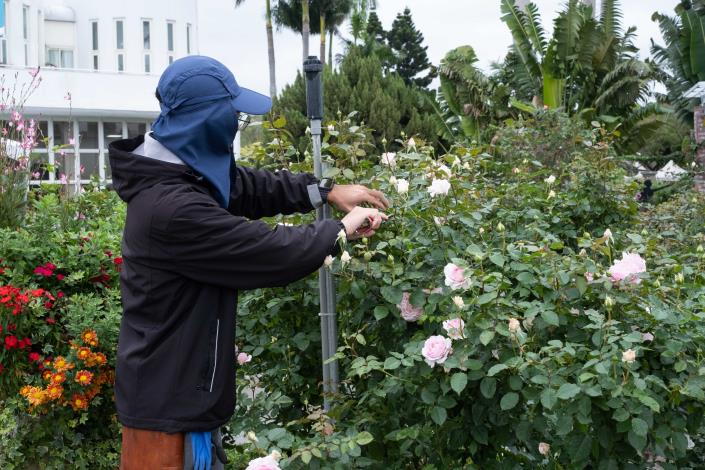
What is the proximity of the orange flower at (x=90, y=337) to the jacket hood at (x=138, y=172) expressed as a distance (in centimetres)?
178

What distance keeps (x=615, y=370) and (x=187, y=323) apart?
1.19m

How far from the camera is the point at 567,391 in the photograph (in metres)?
2.19

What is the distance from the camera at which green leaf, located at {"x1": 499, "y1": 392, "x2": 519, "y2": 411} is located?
2326 mm

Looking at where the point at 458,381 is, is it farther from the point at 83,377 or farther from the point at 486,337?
the point at 83,377

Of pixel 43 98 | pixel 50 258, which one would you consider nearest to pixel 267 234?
pixel 50 258

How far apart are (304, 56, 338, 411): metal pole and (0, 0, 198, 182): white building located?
2643 cm

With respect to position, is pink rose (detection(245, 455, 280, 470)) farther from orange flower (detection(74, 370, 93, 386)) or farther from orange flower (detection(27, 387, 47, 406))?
orange flower (detection(27, 387, 47, 406))

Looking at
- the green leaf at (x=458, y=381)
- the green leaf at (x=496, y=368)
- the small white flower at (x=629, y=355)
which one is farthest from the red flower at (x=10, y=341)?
the small white flower at (x=629, y=355)

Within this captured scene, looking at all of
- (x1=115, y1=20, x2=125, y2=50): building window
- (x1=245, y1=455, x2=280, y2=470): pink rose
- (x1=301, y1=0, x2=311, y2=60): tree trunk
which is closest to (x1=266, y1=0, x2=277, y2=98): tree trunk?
(x1=301, y1=0, x2=311, y2=60): tree trunk

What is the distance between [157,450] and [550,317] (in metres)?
1.21

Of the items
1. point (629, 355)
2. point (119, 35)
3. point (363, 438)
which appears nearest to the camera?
point (629, 355)

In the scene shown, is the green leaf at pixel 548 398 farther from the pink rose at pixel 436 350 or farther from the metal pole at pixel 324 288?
the metal pole at pixel 324 288

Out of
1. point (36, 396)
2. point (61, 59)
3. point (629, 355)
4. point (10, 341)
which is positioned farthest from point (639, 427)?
point (61, 59)

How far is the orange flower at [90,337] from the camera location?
165 inches
